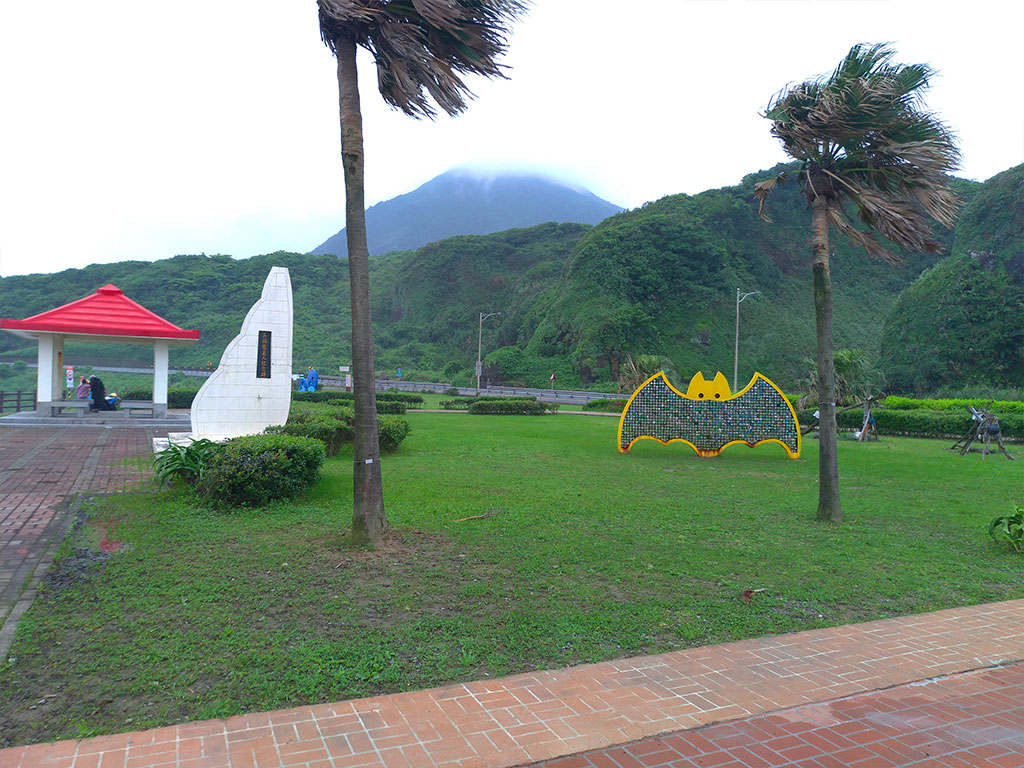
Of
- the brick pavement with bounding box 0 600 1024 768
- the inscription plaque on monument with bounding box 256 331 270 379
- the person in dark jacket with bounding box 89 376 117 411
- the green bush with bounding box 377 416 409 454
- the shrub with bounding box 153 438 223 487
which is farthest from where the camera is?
the person in dark jacket with bounding box 89 376 117 411

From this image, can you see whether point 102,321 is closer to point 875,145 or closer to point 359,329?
point 359,329

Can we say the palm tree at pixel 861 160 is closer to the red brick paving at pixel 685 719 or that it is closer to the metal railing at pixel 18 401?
the red brick paving at pixel 685 719

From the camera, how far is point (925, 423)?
21.7 metres

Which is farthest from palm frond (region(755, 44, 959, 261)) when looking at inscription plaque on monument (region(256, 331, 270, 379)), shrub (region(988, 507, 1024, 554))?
inscription plaque on monument (region(256, 331, 270, 379))

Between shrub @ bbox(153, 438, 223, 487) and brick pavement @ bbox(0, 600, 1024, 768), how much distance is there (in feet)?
20.8

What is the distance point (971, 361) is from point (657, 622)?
46845mm

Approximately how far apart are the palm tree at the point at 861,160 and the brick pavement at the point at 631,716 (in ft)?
14.1

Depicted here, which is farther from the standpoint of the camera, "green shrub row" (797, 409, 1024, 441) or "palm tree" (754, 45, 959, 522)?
"green shrub row" (797, 409, 1024, 441)

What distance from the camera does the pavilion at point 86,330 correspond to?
21156 millimetres

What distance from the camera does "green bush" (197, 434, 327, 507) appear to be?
27.0 ft

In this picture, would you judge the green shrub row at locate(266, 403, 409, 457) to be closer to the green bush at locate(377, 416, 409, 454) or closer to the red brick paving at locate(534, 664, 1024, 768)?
the green bush at locate(377, 416, 409, 454)

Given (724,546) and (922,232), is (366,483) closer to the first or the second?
(724,546)

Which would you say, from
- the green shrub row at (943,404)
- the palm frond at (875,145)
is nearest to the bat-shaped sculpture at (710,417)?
the palm frond at (875,145)

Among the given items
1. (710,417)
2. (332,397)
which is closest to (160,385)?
(332,397)
